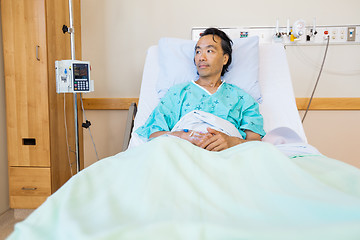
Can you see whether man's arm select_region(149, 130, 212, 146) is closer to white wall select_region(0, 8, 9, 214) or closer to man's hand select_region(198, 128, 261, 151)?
man's hand select_region(198, 128, 261, 151)

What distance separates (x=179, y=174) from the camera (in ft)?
2.50

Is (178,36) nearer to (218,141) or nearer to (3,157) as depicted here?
(218,141)

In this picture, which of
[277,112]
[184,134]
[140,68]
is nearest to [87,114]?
[140,68]

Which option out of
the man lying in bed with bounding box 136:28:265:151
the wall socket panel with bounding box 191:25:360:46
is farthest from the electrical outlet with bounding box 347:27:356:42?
the man lying in bed with bounding box 136:28:265:151

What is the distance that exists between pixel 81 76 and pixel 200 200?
1449 millimetres

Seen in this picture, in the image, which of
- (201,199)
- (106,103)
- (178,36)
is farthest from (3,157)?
(201,199)

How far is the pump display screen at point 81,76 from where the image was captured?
72.1 inches

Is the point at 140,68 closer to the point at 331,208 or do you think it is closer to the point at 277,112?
the point at 277,112

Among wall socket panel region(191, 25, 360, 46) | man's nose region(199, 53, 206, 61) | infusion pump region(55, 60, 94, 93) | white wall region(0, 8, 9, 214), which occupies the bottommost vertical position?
white wall region(0, 8, 9, 214)

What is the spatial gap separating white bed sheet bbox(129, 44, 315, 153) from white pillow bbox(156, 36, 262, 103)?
0.21 ft

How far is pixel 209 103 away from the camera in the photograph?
1.64 metres

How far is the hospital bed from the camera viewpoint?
1.78 ft

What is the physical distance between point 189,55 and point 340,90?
1.34 metres

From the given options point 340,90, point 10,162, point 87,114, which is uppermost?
point 340,90
